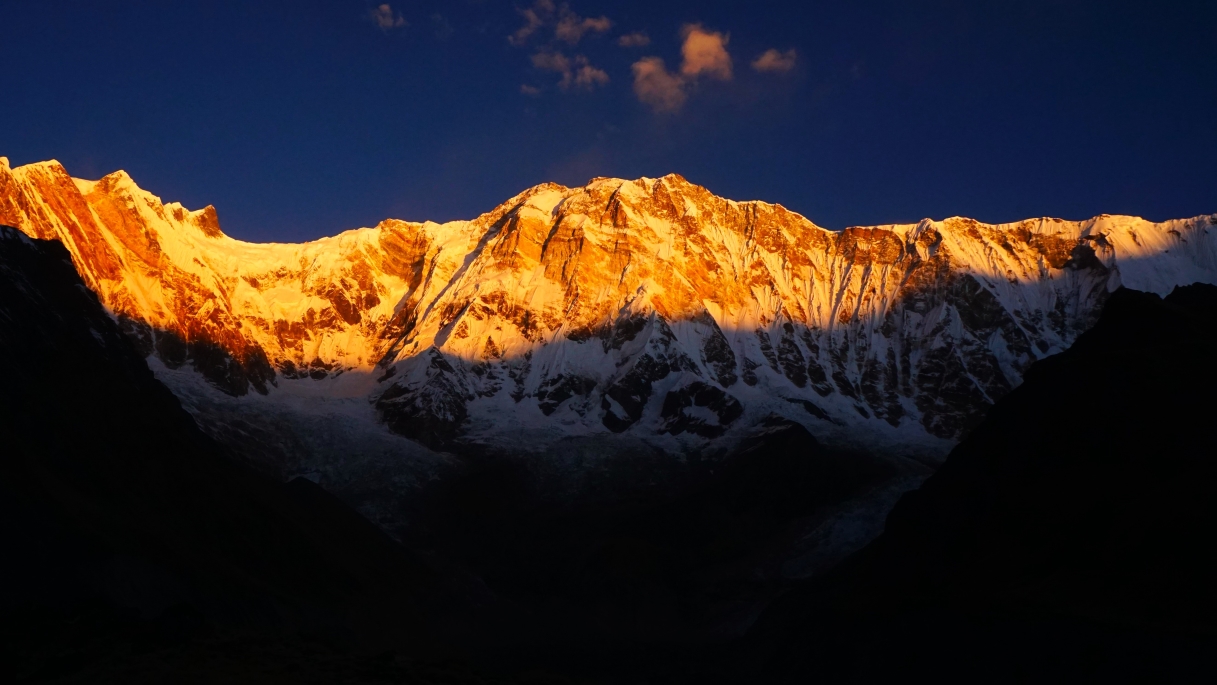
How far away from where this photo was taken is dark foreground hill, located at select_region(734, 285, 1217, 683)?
63.2 m

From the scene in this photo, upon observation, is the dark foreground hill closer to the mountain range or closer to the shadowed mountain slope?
the mountain range

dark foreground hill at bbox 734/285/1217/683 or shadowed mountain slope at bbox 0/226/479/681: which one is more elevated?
shadowed mountain slope at bbox 0/226/479/681

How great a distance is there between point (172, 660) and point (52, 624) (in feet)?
22.9

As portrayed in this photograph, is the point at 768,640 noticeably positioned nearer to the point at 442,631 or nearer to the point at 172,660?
the point at 442,631

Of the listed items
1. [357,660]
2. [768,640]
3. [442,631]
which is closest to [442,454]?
[442,631]

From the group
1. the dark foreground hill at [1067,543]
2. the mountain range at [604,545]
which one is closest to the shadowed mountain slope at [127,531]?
the mountain range at [604,545]

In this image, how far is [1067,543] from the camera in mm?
74562

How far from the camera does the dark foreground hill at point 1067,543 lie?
63156 millimetres

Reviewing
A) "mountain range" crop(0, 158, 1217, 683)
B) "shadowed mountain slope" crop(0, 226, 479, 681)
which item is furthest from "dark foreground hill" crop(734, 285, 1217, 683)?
"shadowed mountain slope" crop(0, 226, 479, 681)

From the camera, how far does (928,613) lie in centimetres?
Result: 7631

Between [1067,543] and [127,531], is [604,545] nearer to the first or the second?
[127,531]

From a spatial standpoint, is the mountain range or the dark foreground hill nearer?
the dark foreground hill

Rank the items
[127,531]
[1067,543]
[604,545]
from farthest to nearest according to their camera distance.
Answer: [604,545] → [127,531] → [1067,543]

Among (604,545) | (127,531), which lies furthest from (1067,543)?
(604,545)
